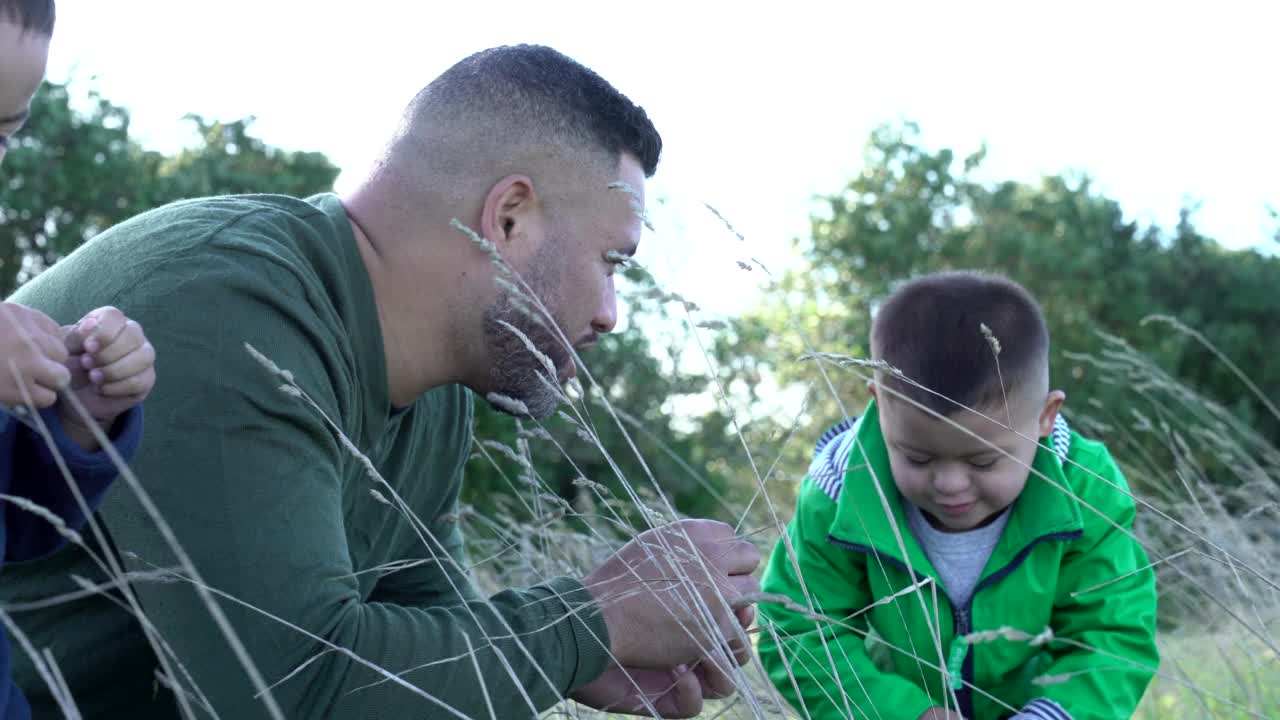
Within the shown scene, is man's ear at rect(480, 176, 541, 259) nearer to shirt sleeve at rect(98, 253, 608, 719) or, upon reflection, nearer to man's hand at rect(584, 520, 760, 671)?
shirt sleeve at rect(98, 253, 608, 719)

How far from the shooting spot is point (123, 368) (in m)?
1.58

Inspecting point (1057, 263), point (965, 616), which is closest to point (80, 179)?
point (965, 616)

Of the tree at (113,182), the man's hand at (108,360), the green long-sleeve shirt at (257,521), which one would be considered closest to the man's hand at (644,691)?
the green long-sleeve shirt at (257,521)

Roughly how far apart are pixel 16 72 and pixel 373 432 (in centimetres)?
124

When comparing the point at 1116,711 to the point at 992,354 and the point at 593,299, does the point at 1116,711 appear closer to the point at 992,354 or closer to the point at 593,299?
the point at 992,354

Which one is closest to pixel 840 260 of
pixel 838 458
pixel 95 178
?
pixel 95 178

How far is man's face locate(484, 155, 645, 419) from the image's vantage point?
9.41 feet

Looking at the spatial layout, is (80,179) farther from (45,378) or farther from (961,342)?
(45,378)

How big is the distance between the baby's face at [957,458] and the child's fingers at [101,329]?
6.02 feet

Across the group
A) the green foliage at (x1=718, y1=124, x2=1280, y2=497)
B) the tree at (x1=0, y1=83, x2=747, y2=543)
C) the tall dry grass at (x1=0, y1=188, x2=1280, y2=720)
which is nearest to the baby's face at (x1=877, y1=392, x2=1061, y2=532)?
the tall dry grass at (x1=0, y1=188, x2=1280, y2=720)

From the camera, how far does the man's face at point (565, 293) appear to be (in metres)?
2.87

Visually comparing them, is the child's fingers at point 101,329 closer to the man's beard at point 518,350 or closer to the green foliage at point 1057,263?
the man's beard at point 518,350

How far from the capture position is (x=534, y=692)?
7.36 feet

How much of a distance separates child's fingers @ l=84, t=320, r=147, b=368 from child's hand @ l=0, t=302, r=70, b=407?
60 millimetres
